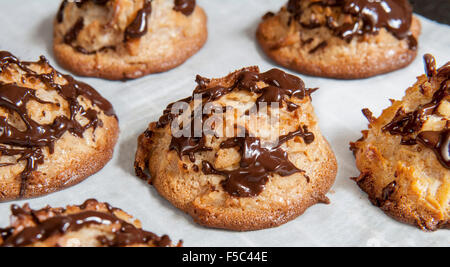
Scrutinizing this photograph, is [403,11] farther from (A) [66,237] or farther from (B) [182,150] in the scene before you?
(A) [66,237]

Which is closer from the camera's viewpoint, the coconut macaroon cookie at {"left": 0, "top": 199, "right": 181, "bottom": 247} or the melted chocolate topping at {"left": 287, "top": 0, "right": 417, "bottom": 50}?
the coconut macaroon cookie at {"left": 0, "top": 199, "right": 181, "bottom": 247}

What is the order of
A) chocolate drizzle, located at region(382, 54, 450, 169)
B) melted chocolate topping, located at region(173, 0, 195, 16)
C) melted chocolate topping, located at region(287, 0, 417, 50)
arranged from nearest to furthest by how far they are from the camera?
chocolate drizzle, located at region(382, 54, 450, 169), melted chocolate topping, located at region(287, 0, 417, 50), melted chocolate topping, located at region(173, 0, 195, 16)

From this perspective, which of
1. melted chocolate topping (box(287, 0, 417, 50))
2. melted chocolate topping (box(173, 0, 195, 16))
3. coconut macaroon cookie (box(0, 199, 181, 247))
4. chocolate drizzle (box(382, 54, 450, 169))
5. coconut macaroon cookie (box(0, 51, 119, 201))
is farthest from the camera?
melted chocolate topping (box(173, 0, 195, 16))

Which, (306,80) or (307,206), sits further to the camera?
(306,80)

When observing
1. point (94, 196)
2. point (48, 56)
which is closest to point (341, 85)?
point (94, 196)

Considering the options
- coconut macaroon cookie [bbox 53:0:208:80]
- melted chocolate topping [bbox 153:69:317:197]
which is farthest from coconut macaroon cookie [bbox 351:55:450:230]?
coconut macaroon cookie [bbox 53:0:208:80]

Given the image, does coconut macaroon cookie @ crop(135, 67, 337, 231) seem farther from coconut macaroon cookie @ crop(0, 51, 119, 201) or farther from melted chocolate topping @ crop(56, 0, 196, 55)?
melted chocolate topping @ crop(56, 0, 196, 55)
